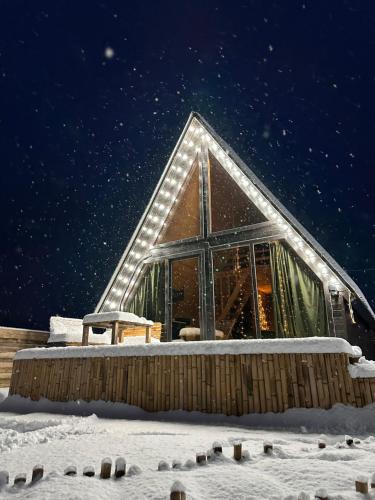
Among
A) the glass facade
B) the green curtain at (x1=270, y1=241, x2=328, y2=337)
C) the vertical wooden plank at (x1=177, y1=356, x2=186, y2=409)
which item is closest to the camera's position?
the vertical wooden plank at (x1=177, y1=356, x2=186, y2=409)

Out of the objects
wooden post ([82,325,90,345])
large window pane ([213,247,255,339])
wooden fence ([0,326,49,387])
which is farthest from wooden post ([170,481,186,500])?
wooden fence ([0,326,49,387])

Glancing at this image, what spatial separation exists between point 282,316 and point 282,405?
Answer: 2.91 metres

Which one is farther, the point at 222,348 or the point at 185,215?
the point at 185,215

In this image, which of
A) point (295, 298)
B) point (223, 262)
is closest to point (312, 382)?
point (295, 298)

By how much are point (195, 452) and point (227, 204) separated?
21.3 ft

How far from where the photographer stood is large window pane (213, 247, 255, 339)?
9.80 m

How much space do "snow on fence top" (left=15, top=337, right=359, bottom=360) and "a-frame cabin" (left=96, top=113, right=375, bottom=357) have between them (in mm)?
2485

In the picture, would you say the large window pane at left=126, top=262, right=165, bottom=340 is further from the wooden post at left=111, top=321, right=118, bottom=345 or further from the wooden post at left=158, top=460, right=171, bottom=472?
the wooden post at left=158, top=460, right=171, bottom=472

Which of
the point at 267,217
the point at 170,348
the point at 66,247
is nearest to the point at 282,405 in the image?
the point at 170,348

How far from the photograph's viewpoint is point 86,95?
149ft

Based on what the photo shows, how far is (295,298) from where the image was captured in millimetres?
6848

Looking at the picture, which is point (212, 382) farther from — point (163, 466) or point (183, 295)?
point (183, 295)

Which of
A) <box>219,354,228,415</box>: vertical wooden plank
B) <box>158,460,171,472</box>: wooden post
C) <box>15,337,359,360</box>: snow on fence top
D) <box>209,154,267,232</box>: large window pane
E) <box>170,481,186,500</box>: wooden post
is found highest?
<box>209,154,267,232</box>: large window pane

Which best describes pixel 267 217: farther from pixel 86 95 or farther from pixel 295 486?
pixel 86 95
